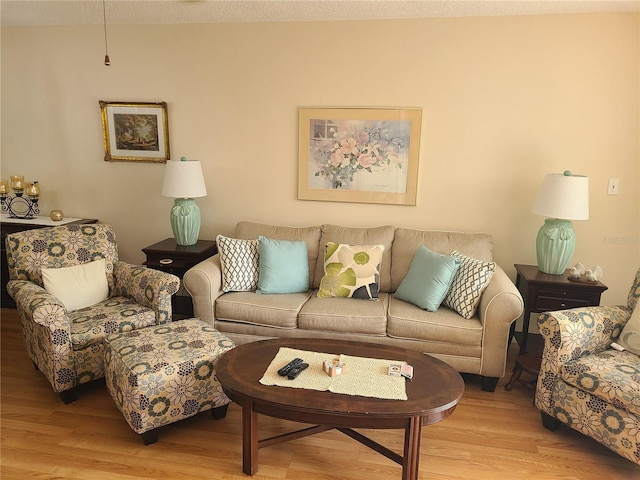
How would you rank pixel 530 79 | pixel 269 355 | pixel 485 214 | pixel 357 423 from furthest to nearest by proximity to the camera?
pixel 485 214 → pixel 530 79 → pixel 269 355 → pixel 357 423

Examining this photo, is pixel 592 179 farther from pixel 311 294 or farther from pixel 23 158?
pixel 23 158

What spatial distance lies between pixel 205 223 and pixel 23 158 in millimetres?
1754

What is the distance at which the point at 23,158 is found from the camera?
403 cm

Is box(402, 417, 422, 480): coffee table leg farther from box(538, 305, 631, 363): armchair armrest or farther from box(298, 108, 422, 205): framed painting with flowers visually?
box(298, 108, 422, 205): framed painting with flowers

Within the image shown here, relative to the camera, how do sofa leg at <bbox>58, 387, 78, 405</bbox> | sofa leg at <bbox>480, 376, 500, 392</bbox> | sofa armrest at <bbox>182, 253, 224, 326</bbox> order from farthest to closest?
sofa armrest at <bbox>182, 253, 224, 326</bbox> → sofa leg at <bbox>480, 376, 500, 392</bbox> → sofa leg at <bbox>58, 387, 78, 405</bbox>

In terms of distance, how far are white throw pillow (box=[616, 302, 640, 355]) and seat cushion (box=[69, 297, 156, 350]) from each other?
2.67 meters

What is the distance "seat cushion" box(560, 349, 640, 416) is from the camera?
79.7 inches

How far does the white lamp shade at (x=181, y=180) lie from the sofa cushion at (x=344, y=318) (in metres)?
1.29

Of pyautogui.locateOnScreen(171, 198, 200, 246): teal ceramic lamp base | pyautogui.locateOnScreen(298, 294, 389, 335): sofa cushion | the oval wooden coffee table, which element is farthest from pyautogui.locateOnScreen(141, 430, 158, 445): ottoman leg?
pyautogui.locateOnScreen(171, 198, 200, 246): teal ceramic lamp base

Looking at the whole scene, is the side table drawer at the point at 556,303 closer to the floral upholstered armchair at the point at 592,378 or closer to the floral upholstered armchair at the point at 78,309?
the floral upholstered armchair at the point at 592,378

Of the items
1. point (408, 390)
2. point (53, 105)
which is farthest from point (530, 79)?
point (53, 105)

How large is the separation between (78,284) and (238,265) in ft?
3.34

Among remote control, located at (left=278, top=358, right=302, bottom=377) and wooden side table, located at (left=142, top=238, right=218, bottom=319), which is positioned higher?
wooden side table, located at (left=142, top=238, right=218, bottom=319)

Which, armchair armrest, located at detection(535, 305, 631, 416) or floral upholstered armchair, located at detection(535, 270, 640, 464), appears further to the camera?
armchair armrest, located at detection(535, 305, 631, 416)
